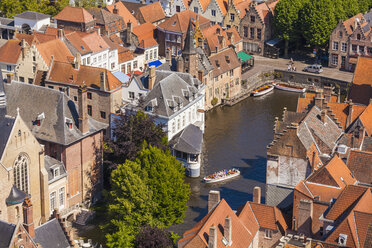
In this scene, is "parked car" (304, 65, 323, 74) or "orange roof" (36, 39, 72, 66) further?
"parked car" (304, 65, 323, 74)

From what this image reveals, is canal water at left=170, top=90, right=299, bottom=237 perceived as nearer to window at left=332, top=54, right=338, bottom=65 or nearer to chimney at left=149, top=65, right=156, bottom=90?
chimney at left=149, top=65, right=156, bottom=90

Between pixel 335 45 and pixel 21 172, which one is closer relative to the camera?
pixel 21 172

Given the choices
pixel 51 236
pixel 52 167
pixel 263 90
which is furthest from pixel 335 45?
pixel 51 236

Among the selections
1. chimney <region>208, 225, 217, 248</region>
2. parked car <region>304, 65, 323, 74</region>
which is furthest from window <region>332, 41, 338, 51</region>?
chimney <region>208, 225, 217, 248</region>

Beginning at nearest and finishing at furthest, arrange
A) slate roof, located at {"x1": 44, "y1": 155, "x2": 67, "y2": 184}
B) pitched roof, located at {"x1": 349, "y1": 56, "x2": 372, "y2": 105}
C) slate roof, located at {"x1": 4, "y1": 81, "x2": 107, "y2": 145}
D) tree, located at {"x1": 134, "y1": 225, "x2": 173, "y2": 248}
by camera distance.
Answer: tree, located at {"x1": 134, "y1": 225, "x2": 173, "y2": 248} < slate roof, located at {"x1": 44, "y1": 155, "x2": 67, "y2": 184} < slate roof, located at {"x1": 4, "y1": 81, "x2": 107, "y2": 145} < pitched roof, located at {"x1": 349, "y1": 56, "x2": 372, "y2": 105}

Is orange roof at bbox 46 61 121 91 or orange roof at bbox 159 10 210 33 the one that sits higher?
orange roof at bbox 159 10 210 33

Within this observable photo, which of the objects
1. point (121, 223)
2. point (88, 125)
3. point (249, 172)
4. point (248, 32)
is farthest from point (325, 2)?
point (121, 223)

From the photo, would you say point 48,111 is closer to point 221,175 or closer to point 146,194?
point 146,194

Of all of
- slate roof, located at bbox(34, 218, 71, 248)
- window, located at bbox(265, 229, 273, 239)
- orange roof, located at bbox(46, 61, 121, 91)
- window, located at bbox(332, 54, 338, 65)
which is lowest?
window, located at bbox(265, 229, 273, 239)
